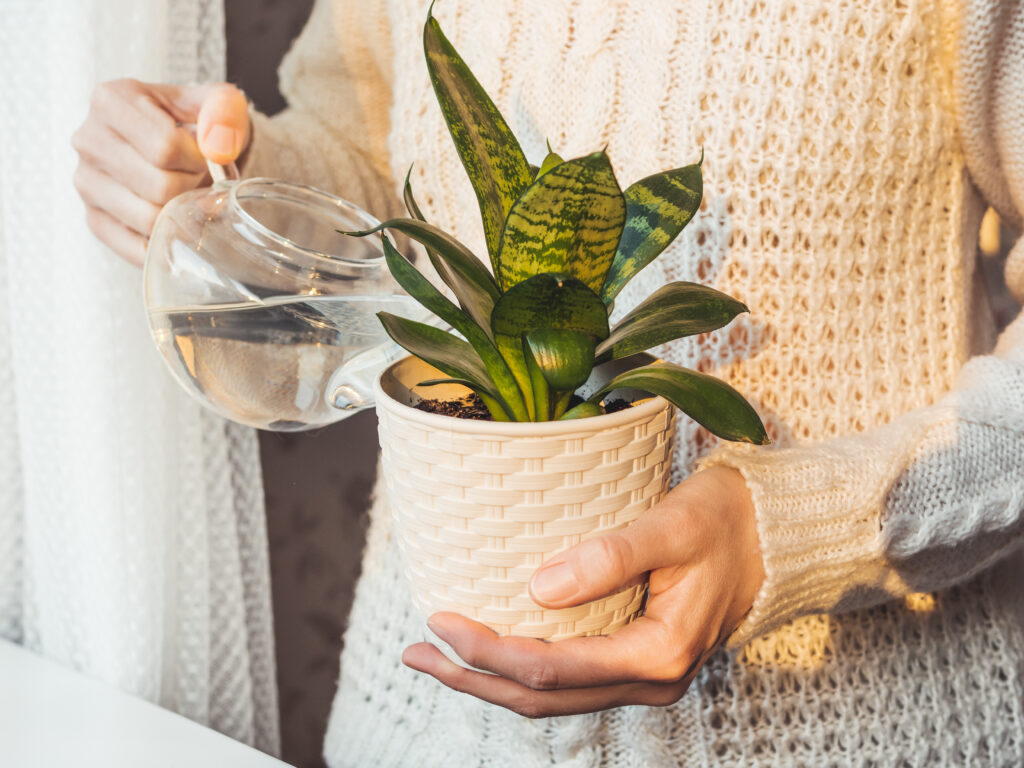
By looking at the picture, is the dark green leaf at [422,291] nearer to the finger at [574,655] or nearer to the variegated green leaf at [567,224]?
the variegated green leaf at [567,224]

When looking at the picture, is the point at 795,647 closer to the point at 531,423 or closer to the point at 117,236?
the point at 531,423

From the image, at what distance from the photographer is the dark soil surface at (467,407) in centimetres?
34

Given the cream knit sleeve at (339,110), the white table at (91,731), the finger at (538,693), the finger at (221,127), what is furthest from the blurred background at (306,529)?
the finger at (538,693)

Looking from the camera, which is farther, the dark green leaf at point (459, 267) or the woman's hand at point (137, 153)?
the woman's hand at point (137, 153)

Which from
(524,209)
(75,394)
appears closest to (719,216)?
(524,209)

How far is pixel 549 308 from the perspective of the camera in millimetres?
275

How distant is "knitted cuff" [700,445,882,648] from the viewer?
395 mm

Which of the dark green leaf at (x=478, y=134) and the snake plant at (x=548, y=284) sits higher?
the dark green leaf at (x=478, y=134)

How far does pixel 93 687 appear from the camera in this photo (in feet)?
1.94

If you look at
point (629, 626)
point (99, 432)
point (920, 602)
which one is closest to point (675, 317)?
point (629, 626)

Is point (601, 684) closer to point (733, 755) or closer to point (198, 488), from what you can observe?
point (733, 755)

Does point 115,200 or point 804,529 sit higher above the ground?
point 115,200

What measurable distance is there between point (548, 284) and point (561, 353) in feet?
0.10

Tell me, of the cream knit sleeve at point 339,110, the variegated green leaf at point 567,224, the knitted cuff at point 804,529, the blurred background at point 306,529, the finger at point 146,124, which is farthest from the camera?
the blurred background at point 306,529
